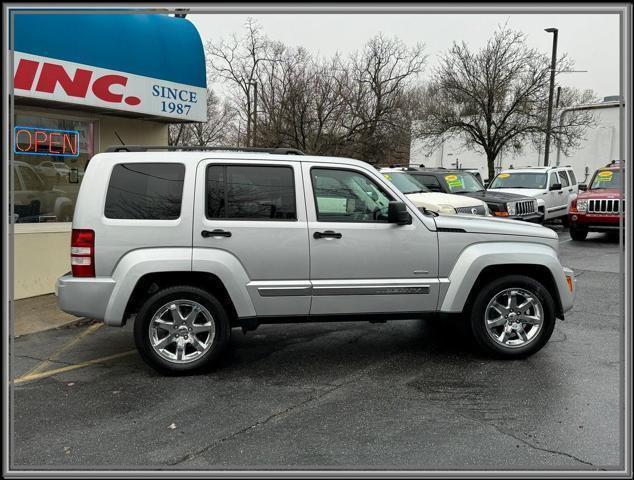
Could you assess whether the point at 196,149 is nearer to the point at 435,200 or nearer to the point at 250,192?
the point at 250,192

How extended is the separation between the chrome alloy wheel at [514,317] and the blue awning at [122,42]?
251 inches

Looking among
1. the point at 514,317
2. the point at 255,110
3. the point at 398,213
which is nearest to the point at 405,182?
the point at 514,317

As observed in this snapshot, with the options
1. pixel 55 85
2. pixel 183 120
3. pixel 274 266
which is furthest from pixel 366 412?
pixel 183 120

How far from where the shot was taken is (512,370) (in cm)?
518

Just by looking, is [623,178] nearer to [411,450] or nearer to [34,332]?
[411,450]

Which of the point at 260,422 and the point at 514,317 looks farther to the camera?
the point at 514,317

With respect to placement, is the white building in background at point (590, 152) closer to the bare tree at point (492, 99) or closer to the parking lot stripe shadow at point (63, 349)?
the bare tree at point (492, 99)

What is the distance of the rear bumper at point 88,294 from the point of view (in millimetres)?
4852

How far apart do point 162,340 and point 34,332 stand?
258 centimetres

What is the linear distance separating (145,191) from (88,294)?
1.00 metres

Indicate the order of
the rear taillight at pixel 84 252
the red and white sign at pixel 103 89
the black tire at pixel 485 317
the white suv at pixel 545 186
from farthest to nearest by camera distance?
the white suv at pixel 545 186, the red and white sign at pixel 103 89, the black tire at pixel 485 317, the rear taillight at pixel 84 252

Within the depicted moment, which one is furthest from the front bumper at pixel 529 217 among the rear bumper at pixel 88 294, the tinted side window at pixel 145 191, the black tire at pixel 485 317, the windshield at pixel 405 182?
the rear bumper at pixel 88 294

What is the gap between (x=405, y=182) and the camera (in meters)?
12.7

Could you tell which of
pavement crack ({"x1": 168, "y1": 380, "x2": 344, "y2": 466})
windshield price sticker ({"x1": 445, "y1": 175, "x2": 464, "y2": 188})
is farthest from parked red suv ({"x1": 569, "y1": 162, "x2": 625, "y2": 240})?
pavement crack ({"x1": 168, "y1": 380, "x2": 344, "y2": 466})
